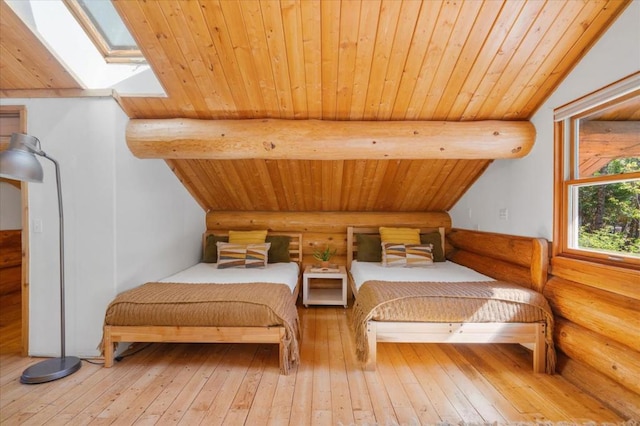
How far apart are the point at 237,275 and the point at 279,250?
34.4 inches

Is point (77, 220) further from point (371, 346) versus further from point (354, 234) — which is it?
point (354, 234)

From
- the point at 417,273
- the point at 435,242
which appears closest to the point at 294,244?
the point at 417,273

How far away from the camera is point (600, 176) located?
→ 2.03 metres

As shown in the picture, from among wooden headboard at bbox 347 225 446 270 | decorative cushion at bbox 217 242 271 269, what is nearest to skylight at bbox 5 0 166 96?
decorative cushion at bbox 217 242 271 269

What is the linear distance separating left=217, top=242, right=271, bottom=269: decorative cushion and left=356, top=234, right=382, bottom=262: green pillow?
1212mm

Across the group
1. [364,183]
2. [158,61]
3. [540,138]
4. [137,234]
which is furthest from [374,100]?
[137,234]

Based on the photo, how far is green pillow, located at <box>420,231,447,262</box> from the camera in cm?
379

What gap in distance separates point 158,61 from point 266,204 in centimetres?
217

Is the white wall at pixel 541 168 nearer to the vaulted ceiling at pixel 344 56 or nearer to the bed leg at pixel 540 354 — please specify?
the vaulted ceiling at pixel 344 56

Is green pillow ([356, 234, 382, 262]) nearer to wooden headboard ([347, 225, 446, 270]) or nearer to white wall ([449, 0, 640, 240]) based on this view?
wooden headboard ([347, 225, 446, 270])

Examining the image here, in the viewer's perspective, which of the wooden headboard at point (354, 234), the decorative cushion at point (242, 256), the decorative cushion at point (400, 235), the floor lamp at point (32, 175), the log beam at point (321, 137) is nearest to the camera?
the floor lamp at point (32, 175)

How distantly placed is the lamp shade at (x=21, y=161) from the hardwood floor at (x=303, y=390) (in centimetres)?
139

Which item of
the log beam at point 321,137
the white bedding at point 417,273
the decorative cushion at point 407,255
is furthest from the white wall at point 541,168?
the decorative cushion at point 407,255

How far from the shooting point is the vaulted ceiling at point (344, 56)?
5.92 ft
